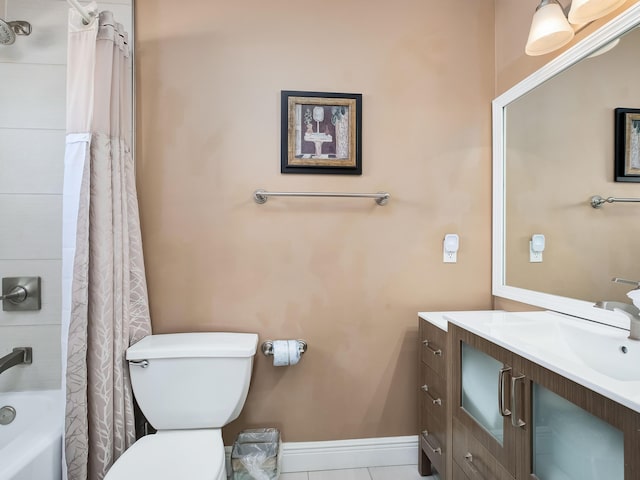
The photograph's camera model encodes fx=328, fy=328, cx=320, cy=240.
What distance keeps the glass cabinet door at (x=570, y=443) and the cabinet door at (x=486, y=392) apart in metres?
0.06

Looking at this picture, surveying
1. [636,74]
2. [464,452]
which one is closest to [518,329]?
[464,452]

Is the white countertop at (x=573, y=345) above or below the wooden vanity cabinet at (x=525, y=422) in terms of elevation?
above

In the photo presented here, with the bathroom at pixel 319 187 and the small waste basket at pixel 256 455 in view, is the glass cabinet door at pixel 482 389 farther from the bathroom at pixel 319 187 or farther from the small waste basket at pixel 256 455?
the small waste basket at pixel 256 455

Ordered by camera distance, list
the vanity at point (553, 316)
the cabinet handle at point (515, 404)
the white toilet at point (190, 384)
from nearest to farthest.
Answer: the vanity at point (553, 316) < the cabinet handle at point (515, 404) < the white toilet at point (190, 384)

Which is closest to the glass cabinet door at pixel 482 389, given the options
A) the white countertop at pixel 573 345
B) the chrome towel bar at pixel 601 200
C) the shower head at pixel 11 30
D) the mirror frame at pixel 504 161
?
the white countertop at pixel 573 345

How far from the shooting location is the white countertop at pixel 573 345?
0.74 metres

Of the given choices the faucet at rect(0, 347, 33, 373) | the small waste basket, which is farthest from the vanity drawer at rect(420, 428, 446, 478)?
the faucet at rect(0, 347, 33, 373)

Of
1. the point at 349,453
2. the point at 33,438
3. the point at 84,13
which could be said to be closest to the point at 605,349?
the point at 349,453

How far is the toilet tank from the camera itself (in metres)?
1.39

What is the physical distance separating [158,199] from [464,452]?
5.76 ft

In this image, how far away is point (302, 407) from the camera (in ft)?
5.62

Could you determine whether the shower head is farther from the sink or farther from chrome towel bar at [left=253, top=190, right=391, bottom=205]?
the sink

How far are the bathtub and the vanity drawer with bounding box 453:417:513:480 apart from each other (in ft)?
4.93

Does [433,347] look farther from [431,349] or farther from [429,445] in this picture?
[429,445]
